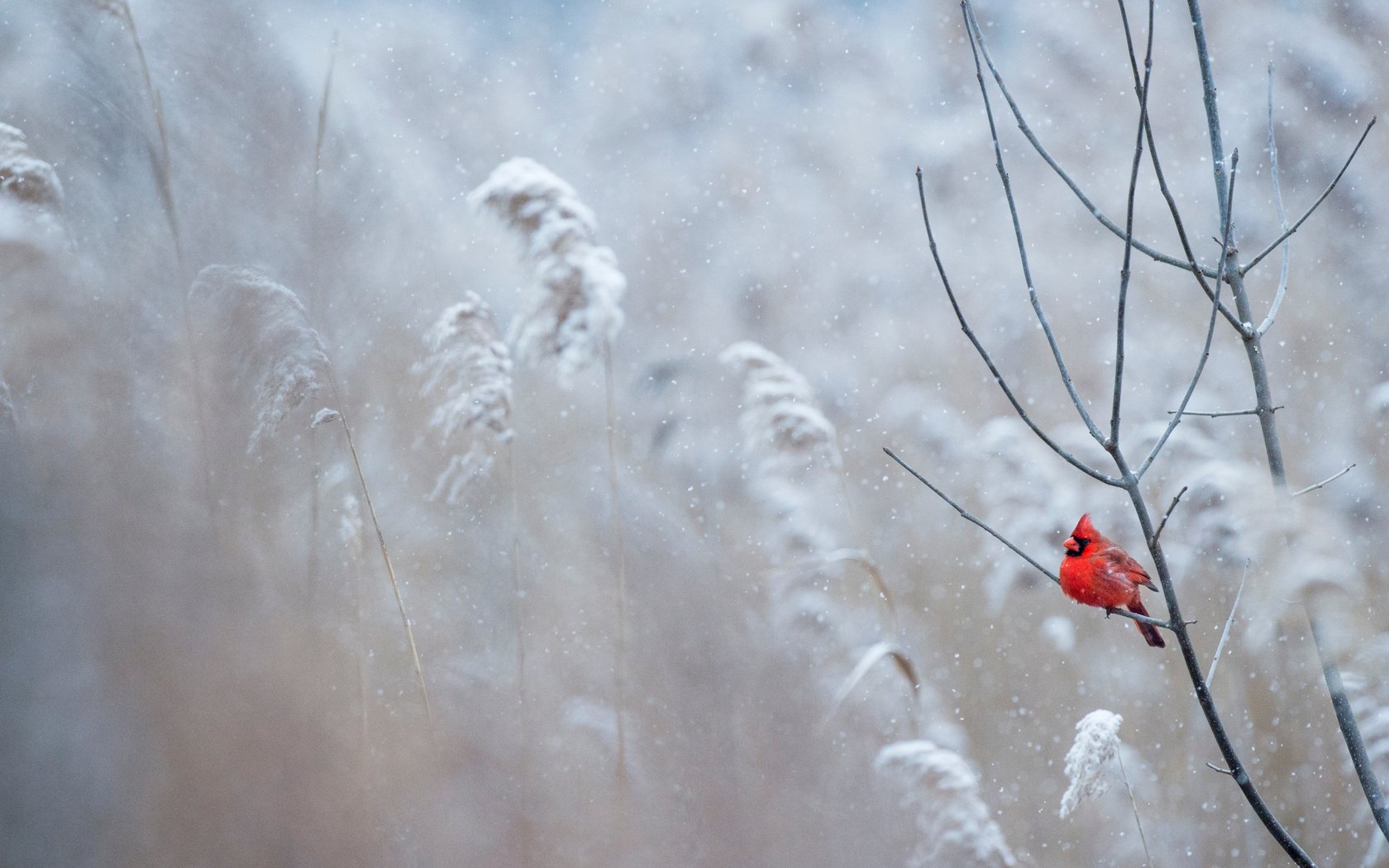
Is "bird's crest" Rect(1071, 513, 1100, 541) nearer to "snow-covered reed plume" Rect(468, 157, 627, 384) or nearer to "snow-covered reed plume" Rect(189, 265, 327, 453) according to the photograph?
"snow-covered reed plume" Rect(468, 157, 627, 384)

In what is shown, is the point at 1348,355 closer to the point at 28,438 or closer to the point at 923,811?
the point at 923,811

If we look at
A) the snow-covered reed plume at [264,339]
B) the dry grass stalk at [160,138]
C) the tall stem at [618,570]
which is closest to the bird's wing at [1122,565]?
the tall stem at [618,570]

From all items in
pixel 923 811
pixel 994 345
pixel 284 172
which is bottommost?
pixel 923 811

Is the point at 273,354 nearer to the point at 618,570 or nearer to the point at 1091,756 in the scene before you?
the point at 618,570

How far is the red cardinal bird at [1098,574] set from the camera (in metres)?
0.85

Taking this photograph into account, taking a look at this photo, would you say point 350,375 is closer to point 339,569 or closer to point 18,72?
point 339,569

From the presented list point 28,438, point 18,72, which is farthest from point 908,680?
point 18,72

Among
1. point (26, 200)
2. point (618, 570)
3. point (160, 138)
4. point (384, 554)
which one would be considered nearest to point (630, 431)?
point (618, 570)

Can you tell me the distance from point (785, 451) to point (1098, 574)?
0.51m

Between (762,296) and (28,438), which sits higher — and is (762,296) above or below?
below

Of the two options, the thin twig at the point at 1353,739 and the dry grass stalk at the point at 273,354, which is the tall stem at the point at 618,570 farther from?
the thin twig at the point at 1353,739

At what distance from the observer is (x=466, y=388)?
1.30 m

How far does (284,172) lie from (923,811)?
1221mm

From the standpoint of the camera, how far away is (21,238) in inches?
53.4
